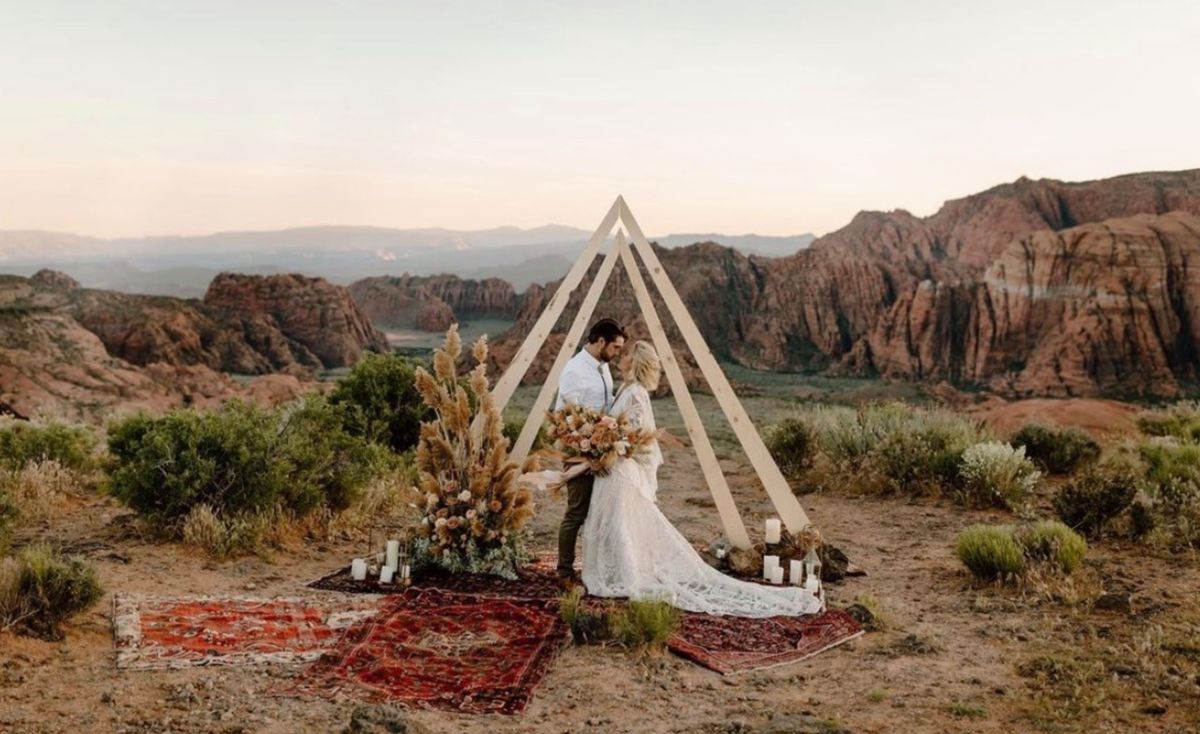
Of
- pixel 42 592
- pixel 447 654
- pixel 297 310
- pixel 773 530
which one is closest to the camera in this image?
pixel 42 592

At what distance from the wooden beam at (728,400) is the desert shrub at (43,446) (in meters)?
6.93

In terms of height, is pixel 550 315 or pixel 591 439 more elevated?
pixel 550 315

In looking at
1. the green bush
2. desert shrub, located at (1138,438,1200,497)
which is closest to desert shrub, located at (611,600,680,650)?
the green bush

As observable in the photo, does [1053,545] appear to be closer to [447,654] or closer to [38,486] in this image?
[447,654]

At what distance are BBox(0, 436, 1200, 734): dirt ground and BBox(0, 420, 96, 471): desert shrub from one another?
11.8 ft

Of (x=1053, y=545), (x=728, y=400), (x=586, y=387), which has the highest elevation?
(x=586, y=387)

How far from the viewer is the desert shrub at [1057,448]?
1330 cm

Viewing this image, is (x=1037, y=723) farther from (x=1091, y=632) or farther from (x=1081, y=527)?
(x=1081, y=527)

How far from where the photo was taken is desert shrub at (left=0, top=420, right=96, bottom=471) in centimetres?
1077

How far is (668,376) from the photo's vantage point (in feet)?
27.4

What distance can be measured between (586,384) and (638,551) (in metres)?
1.33

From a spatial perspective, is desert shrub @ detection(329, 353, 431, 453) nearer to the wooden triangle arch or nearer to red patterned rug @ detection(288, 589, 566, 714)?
the wooden triangle arch

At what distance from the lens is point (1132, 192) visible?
54531 millimetres

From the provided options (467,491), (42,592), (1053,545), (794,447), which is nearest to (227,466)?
(467,491)
